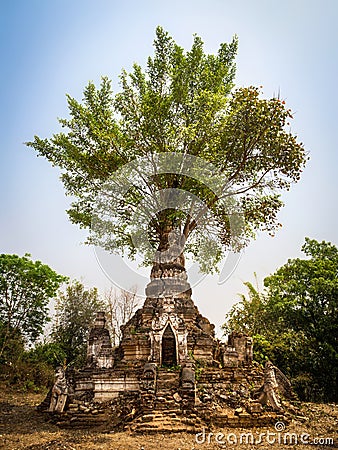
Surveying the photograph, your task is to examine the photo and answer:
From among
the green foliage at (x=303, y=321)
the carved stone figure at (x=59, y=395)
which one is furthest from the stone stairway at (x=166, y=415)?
the green foliage at (x=303, y=321)

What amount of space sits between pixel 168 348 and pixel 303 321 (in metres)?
10.8

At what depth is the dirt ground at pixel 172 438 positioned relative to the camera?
905cm

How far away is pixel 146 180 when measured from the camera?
1805 cm

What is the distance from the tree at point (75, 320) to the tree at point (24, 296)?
1.89 m

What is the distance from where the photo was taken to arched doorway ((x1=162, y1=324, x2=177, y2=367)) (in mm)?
14477

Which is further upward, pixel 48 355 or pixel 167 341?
pixel 48 355

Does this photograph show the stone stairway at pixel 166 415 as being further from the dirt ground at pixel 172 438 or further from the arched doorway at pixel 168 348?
the arched doorway at pixel 168 348

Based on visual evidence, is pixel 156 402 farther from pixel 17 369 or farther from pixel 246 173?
pixel 17 369

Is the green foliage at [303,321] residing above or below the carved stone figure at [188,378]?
above

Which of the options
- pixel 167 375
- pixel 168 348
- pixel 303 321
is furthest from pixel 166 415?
pixel 303 321

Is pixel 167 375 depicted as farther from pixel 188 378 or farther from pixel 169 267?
pixel 169 267

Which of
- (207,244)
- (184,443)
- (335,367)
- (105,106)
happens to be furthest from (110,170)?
(335,367)

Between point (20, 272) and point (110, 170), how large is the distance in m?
10.4

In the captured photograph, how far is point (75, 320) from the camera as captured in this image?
2694 cm
